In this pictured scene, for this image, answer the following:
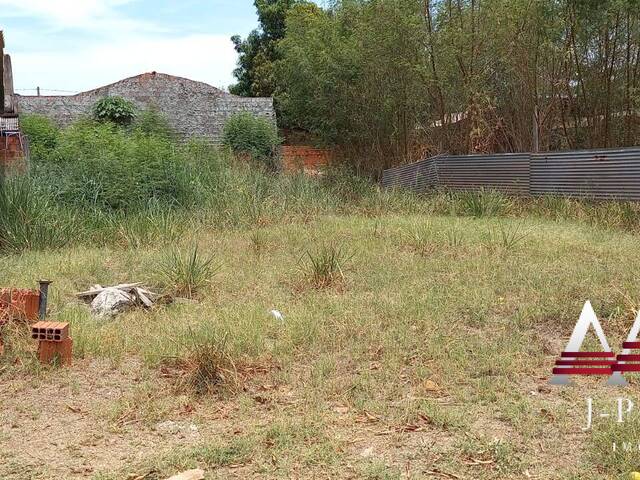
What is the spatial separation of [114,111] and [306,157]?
598 cm

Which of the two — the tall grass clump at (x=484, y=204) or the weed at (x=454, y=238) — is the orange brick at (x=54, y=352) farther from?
the tall grass clump at (x=484, y=204)

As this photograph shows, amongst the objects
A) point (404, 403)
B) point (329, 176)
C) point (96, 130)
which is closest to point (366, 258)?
point (404, 403)

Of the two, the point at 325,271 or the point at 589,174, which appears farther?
the point at 589,174

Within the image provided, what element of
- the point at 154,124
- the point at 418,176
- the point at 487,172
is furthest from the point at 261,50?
the point at 487,172

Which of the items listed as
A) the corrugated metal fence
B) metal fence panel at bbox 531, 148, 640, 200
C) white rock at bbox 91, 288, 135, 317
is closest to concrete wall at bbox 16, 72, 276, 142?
the corrugated metal fence

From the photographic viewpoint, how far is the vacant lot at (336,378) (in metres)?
2.88

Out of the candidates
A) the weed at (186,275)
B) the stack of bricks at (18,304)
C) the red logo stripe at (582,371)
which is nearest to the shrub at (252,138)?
the weed at (186,275)

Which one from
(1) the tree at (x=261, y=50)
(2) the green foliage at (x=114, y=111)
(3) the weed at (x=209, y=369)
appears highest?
(1) the tree at (x=261, y=50)

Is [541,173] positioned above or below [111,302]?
above

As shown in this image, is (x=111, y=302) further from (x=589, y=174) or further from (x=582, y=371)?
(x=589, y=174)

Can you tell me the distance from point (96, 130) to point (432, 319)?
948 centimetres

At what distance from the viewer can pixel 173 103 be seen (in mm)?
21578

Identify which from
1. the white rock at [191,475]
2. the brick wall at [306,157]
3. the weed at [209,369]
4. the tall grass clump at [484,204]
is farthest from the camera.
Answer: the brick wall at [306,157]

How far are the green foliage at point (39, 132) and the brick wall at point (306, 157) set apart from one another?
6020 millimetres
